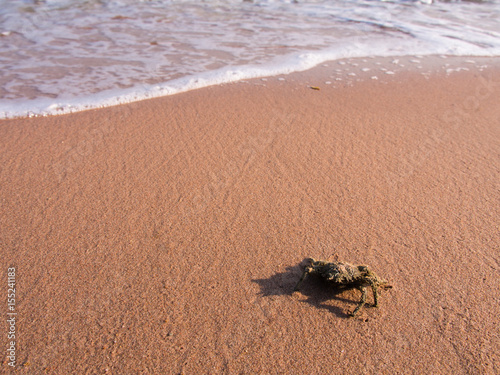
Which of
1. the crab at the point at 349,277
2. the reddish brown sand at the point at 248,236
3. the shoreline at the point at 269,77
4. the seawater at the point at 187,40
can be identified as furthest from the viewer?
the seawater at the point at 187,40

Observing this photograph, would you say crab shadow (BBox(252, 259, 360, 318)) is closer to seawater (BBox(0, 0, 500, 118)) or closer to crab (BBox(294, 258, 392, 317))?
crab (BBox(294, 258, 392, 317))

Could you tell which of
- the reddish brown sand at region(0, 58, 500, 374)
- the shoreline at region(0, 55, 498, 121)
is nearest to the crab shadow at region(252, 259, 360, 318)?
the reddish brown sand at region(0, 58, 500, 374)

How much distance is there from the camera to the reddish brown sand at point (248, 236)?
1711 mm

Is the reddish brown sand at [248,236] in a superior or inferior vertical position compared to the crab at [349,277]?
inferior

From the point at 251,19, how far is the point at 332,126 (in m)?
4.79

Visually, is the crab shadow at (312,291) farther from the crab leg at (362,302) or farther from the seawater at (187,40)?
the seawater at (187,40)

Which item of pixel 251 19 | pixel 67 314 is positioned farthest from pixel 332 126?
pixel 251 19

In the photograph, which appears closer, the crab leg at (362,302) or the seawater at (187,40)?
the crab leg at (362,302)

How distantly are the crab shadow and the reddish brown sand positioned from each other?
10mm

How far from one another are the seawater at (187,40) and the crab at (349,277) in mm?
3016

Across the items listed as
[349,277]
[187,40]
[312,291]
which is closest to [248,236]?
[312,291]

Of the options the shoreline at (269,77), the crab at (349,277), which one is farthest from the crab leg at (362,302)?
the shoreline at (269,77)

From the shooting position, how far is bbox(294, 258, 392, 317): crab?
184 cm

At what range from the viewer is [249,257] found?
217cm
